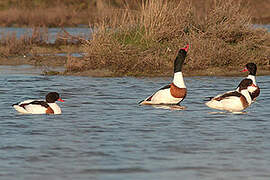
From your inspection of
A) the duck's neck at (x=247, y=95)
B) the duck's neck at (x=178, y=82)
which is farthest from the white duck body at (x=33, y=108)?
the duck's neck at (x=247, y=95)

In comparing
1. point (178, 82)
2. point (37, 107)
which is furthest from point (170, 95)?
point (37, 107)

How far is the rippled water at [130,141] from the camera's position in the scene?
8.18 m

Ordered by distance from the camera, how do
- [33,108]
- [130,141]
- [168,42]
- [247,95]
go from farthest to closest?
[168,42] → [247,95] → [33,108] → [130,141]

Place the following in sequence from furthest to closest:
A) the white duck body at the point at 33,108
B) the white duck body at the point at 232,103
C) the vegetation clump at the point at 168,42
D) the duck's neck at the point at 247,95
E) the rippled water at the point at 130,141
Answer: the vegetation clump at the point at 168,42 < the duck's neck at the point at 247,95 < the white duck body at the point at 232,103 < the white duck body at the point at 33,108 < the rippled water at the point at 130,141

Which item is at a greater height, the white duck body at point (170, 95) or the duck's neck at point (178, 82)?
the duck's neck at point (178, 82)

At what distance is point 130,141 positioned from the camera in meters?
10.2

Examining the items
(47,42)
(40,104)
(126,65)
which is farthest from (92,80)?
(47,42)

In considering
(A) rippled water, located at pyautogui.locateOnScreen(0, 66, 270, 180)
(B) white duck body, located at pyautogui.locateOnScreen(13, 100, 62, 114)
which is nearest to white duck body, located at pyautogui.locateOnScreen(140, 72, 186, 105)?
(A) rippled water, located at pyautogui.locateOnScreen(0, 66, 270, 180)

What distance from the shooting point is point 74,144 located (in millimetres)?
10016

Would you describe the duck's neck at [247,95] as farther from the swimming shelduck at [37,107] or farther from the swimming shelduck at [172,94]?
the swimming shelduck at [37,107]

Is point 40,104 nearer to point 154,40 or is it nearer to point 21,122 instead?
point 21,122

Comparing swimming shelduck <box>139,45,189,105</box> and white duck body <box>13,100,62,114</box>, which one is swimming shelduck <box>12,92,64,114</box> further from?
swimming shelduck <box>139,45,189,105</box>

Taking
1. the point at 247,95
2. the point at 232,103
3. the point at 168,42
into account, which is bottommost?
the point at 232,103

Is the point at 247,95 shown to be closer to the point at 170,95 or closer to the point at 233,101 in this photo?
the point at 233,101
